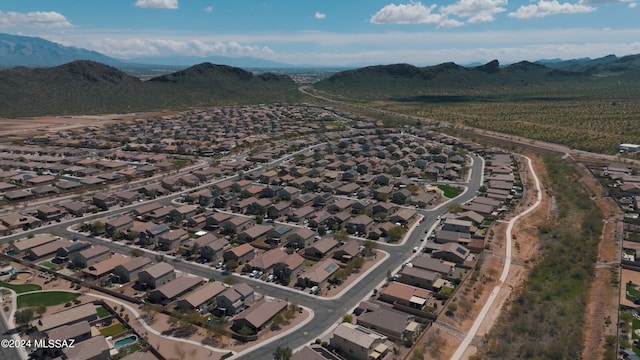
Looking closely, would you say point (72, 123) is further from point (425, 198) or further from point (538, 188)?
point (538, 188)

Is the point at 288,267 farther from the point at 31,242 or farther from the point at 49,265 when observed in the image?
the point at 31,242

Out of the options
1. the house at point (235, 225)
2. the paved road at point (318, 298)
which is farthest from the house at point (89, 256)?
the house at point (235, 225)

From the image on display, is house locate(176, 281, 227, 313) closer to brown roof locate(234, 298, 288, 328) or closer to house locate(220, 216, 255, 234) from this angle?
brown roof locate(234, 298, 288, 328)

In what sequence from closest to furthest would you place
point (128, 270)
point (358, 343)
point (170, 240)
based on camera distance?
1. point (358, 343)
2. point (128, 270)
3. point (170, 240)

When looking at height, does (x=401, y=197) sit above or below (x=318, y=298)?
above

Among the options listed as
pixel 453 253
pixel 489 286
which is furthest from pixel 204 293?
pixel 489 286

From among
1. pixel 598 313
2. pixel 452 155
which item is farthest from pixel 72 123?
pixel 598 313

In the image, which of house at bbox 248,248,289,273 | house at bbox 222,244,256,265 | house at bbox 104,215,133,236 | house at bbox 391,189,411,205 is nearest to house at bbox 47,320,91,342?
house at bbox 222,244,256,265
